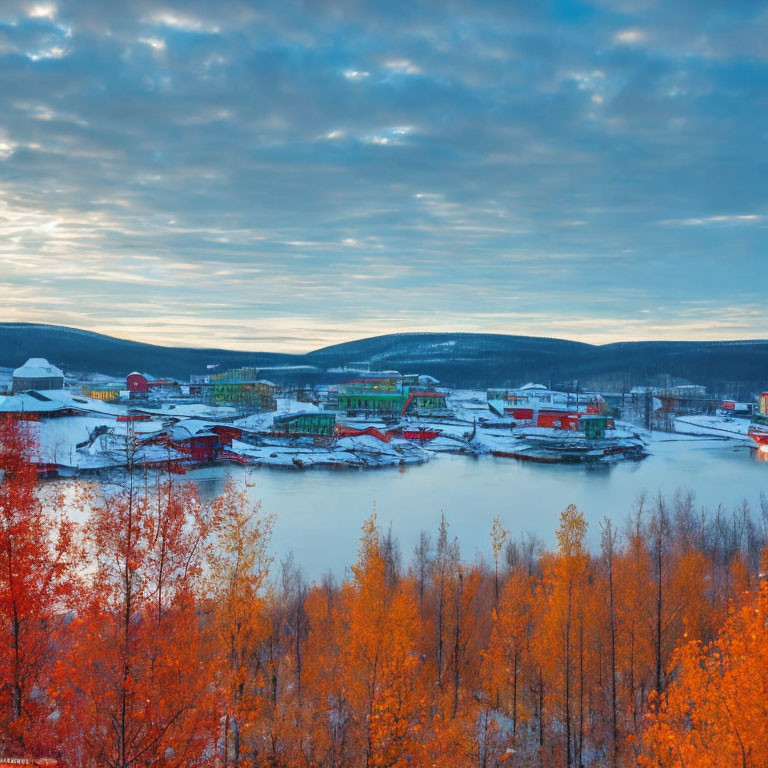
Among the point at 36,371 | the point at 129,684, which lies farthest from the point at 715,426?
the point at 36,371

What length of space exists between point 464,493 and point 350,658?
11.0 m

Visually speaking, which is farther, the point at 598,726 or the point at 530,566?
the point at 530,566

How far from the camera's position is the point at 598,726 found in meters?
5.68

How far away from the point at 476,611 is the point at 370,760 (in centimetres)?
282

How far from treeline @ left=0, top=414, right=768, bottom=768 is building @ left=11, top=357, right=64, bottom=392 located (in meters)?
27.5

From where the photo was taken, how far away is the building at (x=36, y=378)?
104ft

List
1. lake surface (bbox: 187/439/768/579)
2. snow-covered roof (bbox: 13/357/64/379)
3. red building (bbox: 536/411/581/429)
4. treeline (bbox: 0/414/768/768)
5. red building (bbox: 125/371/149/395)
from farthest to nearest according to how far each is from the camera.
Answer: red building (bbox: 125/371/149/395) → snow-covered roof (bbox: 13/357/64/379) → red building (bbox: 536/411/581/429) → lake surface (bbox: 187/439/768/579) → treeline (bbox: 0/414/768/768)

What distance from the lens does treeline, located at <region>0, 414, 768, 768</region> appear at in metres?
3.01

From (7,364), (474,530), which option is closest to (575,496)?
(474,530)

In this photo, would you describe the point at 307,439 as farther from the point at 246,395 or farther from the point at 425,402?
the point at 425,402

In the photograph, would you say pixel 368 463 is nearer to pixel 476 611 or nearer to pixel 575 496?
pixel 575 496

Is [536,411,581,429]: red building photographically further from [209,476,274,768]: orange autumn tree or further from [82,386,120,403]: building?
[209,476,274,768]: orange autumn tree

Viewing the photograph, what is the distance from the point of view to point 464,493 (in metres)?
15.8

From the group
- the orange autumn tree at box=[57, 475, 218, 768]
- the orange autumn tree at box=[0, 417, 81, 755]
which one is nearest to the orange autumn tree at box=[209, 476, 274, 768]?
the orange autumn tree at box=[57, 475, 218, 768]
